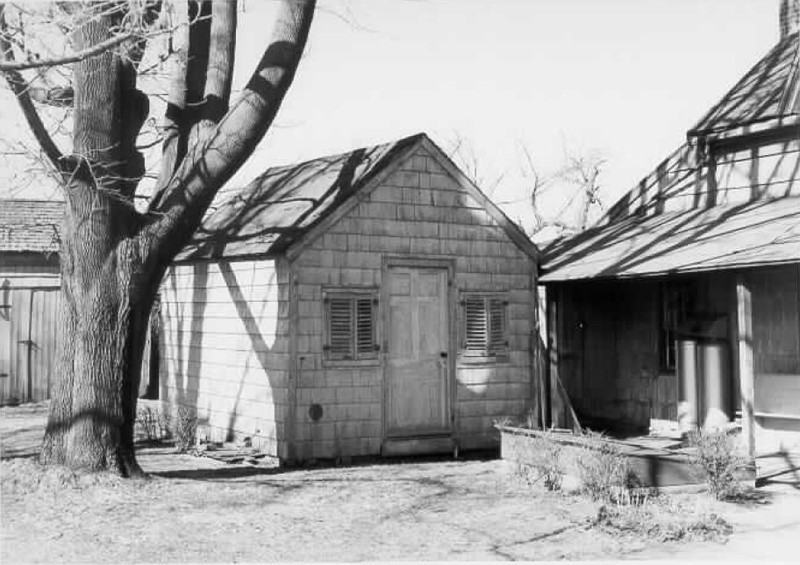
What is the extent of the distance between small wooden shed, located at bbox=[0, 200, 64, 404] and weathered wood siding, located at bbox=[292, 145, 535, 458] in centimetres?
918

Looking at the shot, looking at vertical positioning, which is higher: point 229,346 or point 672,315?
point 672,315

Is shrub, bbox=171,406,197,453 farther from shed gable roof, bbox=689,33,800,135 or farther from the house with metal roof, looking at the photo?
shed gable roof, bbox=689,33,800,135

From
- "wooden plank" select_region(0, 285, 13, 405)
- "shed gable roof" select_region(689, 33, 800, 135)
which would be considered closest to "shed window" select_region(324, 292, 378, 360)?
"shed gable roof" select_region(689, 33, 800, 135)

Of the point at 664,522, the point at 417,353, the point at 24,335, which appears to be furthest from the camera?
the point at 24,335

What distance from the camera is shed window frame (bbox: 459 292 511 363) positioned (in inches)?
556

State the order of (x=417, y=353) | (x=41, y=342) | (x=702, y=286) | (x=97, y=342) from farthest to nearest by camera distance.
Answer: (x=41, y=342)
(x=702, y=286)
(x=417, y=353)
(x=97, y=342)

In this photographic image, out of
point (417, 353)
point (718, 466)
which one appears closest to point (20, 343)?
point (417, 353)

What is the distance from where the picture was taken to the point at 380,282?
13422 mm

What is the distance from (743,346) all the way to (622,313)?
17.0 ft

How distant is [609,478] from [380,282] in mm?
4531

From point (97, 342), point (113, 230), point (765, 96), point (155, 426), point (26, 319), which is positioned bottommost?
point (155, 426)

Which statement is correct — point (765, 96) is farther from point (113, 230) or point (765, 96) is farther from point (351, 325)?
point (113, 230)

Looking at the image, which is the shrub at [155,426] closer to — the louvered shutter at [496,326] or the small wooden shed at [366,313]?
the small wooden shed at [366,313]

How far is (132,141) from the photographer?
10766mm
